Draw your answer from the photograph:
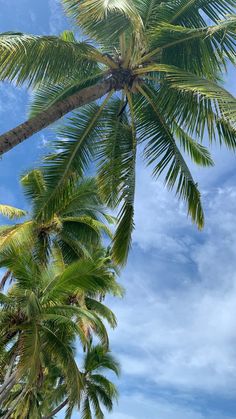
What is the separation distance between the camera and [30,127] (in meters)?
8.52

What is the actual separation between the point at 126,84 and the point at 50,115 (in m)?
1.97

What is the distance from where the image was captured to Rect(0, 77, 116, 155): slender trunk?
8.07 metres

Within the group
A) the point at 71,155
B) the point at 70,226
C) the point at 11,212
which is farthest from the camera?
the point at 11,212

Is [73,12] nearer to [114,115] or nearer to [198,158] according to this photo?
[114,115]

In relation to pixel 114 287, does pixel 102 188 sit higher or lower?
lower

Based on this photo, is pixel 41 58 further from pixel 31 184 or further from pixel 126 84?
pixel 31 184

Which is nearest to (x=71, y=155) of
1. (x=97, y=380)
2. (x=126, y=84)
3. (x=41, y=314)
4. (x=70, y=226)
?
(x=126, y=84)

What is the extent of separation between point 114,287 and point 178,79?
1364cm

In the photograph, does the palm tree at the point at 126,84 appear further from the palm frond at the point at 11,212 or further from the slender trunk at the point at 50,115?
the palm frond at the point at 11,212

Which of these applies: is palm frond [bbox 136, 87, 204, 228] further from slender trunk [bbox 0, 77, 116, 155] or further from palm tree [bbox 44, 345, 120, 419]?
palm tree [bbox 44, 345, 120, 419]

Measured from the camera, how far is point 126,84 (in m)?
10.2

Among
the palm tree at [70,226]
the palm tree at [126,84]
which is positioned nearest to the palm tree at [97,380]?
the palm tree at [70,226]

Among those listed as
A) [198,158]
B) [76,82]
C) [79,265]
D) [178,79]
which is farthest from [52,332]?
[178,79]

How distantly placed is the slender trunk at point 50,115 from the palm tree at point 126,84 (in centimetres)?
2
